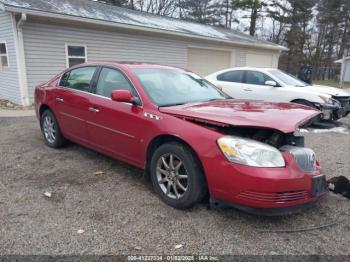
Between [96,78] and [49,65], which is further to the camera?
[49,65]

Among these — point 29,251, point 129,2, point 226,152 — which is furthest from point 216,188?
point 129,2

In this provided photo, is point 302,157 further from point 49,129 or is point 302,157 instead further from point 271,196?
point 49,129

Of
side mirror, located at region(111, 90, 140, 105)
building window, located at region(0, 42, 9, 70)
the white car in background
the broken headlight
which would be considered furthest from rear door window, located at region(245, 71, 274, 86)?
building window, located at region(0, 42, 9, 70)

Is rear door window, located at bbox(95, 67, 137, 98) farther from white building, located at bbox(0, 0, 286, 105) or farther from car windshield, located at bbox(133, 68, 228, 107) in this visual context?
white building, located at bbox(0, 0, 286, 105)

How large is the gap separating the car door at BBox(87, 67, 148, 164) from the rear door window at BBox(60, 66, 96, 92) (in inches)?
9.4

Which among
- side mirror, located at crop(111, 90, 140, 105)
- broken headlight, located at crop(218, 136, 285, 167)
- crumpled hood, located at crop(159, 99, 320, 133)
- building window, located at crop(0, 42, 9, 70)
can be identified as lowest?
broken headlight, located at crop(218, 136, 285, 167)

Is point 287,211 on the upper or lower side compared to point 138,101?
lower

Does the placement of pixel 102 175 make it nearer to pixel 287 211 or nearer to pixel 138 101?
pixel 138 101

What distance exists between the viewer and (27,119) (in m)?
8.28

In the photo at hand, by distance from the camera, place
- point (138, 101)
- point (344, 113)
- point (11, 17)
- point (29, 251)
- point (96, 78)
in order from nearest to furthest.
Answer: point (29, 251)
point (138, 101)
point (96, 78)
point (344, 113)
point (11, 17)

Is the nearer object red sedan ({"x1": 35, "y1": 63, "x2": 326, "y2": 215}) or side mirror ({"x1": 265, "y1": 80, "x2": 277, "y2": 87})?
red sedan ({"x1": 35, "y1": 63, "x2": 326, "y2": 215})

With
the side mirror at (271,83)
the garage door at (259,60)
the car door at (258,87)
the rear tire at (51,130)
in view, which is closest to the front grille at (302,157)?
the rear tire at (51,130)

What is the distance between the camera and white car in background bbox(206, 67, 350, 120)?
768cm

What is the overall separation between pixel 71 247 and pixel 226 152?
1552 millimetres
